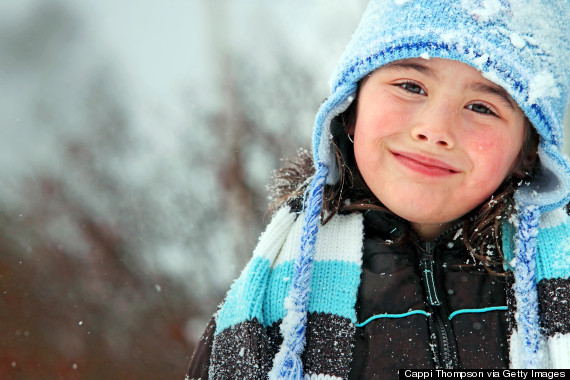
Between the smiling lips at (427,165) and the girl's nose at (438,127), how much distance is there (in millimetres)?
60

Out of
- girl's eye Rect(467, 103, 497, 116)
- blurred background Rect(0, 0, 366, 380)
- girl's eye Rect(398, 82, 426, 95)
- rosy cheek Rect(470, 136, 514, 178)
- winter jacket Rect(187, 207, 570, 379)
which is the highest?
blurred background Rect(0, 0, 366, 380)

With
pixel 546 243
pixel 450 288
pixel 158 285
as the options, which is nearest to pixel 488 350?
pixel 450 288

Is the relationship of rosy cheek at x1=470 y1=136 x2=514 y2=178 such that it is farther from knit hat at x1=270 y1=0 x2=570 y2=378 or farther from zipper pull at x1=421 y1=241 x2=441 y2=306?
zipper pull at x1=421 y1=241 x2=441 y2=306

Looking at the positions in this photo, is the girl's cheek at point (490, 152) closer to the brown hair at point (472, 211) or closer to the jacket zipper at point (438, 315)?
the brown hair at point (472, 211)

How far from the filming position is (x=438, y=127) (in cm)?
143

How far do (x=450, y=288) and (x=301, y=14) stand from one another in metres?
5.46

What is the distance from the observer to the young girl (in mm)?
1443

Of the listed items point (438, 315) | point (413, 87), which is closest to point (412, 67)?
point (413, 87)

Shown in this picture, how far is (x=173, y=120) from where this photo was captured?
566cm

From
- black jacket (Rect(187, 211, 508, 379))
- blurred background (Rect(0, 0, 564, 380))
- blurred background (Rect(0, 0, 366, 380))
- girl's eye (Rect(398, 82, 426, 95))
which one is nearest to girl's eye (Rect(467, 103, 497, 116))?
girl's eye (Rect(398, 82, 426, 95))

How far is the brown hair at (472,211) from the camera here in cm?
163

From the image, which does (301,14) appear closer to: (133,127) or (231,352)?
(133,127)

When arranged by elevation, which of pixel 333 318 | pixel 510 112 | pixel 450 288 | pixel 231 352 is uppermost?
pixel 510 112

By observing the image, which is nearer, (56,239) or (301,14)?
(56,239)
